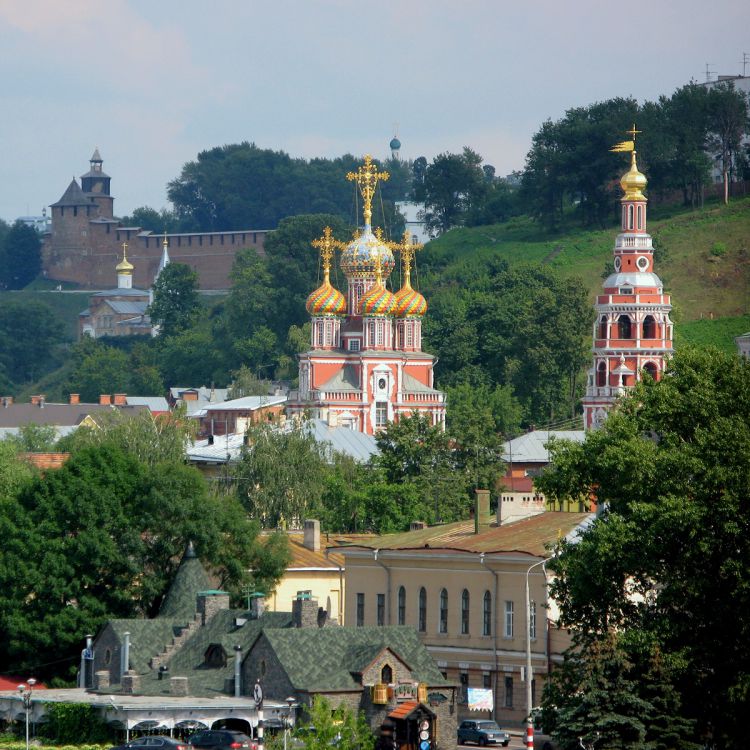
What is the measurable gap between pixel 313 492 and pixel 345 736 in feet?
148

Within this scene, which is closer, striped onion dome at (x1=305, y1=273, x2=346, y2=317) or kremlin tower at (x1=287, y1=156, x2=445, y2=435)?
kremlin tower at (x1=287, y1=156, x2=445, y2=435)

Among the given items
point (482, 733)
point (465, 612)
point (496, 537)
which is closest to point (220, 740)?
point (482, 733)

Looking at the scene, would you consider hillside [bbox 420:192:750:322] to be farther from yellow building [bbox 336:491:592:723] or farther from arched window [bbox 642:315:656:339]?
yellow building [bbox 336:491:592:723]

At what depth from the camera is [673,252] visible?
158000 mm

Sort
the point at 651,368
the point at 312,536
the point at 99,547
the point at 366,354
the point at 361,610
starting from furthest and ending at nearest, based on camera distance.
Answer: the point at 366,354 → the point at 651,368 → the point at 312,536 → the point at 361,610 → the point at 99,547

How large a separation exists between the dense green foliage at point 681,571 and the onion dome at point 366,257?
8111 centimetres

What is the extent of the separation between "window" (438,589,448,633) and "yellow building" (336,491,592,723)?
24 mm

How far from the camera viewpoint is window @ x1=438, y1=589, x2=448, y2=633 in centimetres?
6612

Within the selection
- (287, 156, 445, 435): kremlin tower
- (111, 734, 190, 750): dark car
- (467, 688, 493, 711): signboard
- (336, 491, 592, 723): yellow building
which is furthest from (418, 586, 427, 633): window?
(287, 156, 445, 435): kremlin tower

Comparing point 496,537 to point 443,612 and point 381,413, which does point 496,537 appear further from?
point 381,413

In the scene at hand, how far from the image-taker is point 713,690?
52.7 metres

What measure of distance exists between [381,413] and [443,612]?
6376 cm

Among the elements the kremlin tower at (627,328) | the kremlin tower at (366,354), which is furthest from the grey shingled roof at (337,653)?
the kremlin tower at (366,354)

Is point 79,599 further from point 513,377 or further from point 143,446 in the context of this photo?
point 513,377
